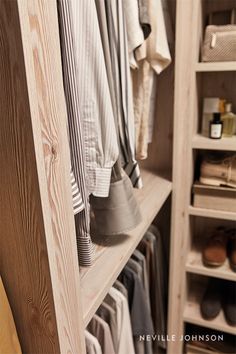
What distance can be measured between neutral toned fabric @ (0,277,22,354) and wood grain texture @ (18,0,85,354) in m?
0.08

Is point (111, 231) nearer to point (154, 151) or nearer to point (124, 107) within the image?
point (124, 107)

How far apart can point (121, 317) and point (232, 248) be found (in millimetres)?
721

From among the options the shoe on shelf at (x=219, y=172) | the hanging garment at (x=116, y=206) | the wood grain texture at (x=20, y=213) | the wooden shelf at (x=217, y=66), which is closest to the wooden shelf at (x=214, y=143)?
the shoe on shelf at (x=219, y=172)

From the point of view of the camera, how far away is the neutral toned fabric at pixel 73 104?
43 cm

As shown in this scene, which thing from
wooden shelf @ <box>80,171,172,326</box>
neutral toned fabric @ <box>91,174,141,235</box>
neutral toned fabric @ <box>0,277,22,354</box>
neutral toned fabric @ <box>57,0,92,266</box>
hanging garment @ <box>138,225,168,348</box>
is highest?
neutral toned fabric @ <box>57,0,92,266</box>

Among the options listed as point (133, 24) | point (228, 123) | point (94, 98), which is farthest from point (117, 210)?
point (228, 123)

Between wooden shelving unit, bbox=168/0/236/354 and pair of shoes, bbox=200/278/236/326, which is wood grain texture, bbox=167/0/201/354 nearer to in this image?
wooden shelving unit, bbox=168/0/236/354

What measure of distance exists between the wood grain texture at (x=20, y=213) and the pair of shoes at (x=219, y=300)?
101cm

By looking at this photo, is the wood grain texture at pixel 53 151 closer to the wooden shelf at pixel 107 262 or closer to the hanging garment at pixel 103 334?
the wooden shelf at pixel 107 262

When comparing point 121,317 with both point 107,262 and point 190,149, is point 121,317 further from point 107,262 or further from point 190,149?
point 190,149

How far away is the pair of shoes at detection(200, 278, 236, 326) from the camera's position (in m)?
1.29

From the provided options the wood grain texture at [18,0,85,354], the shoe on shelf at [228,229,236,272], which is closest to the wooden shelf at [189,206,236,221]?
the shoe on shelf at [228,229,236,272]

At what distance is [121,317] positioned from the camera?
0.86 meters

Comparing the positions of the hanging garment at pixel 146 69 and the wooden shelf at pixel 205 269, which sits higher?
the hanging garment at pixel 146 69
